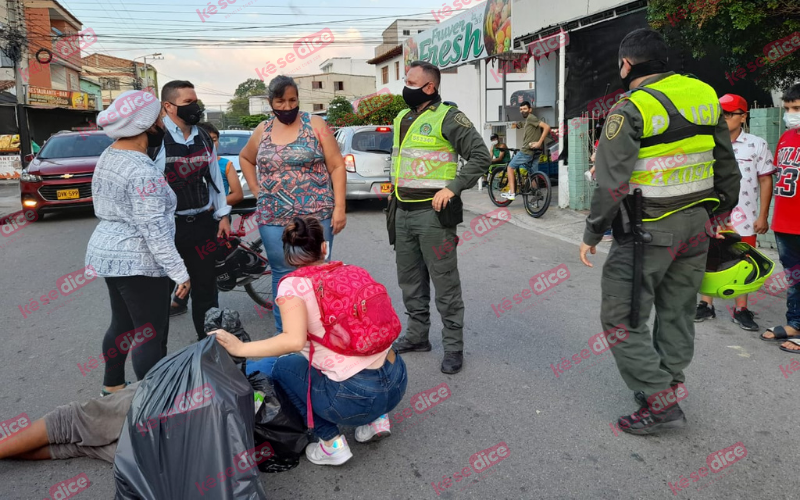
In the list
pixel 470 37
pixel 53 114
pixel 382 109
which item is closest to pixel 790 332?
pixel 470 37

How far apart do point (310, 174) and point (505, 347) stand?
1898mm

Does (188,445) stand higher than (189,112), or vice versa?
(189,112)

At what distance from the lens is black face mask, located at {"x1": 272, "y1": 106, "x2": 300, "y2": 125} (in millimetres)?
3730

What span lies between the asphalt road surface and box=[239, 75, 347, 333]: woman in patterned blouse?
3.90 ft

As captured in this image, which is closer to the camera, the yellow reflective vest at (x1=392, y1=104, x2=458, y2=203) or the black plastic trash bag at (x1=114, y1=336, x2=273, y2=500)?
the black plastic trash bag at (x1=114, y1=336, x2=273, y2=500)

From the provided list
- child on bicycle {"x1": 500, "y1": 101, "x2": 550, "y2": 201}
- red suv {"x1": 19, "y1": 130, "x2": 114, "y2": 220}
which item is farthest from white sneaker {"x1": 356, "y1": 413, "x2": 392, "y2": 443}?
red suv {"x1": 19, "y1": 130, "x2": 114, "y2": 220}

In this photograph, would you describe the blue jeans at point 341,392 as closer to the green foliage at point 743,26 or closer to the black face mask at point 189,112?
the black face mask at point 189,112

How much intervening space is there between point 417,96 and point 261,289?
245cm

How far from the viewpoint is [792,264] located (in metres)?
4.23

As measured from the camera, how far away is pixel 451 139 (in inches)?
149

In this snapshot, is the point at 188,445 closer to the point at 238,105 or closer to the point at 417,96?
the point at 417,96

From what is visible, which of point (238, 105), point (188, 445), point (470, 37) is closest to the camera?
point (188, 445)

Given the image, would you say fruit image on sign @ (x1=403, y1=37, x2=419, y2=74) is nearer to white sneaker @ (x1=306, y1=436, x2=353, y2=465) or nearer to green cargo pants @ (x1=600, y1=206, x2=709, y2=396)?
green cargo pants @ (x1=600, y1=206, x2=709, y2=396)

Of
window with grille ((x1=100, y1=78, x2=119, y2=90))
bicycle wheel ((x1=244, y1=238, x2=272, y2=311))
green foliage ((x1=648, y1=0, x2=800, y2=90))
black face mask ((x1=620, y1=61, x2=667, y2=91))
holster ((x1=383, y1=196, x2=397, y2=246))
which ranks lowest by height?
bicycle wheel ((x1=244, y1=238, x2=272, y2=311))
